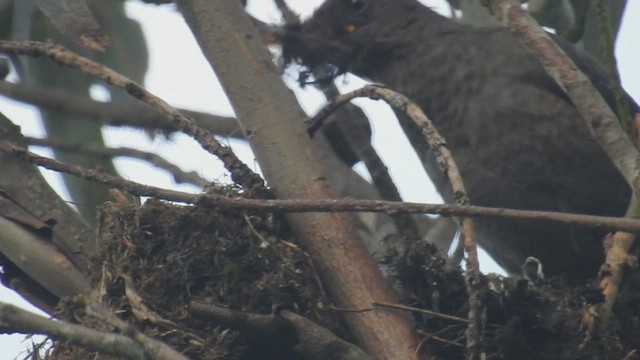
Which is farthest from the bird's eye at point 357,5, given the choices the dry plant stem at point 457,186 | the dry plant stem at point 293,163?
the dry plant stem at point 457,186

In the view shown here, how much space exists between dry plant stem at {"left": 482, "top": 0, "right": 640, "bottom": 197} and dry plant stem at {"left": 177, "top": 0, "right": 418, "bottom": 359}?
0.65 m

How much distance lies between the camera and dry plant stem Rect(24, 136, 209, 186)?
12.1 feet

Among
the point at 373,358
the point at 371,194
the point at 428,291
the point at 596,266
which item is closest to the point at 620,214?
the point at 596,266

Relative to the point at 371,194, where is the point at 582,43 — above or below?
above

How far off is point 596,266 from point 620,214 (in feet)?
0.63

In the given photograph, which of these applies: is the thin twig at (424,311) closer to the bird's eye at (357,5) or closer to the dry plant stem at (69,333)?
the dry plant stem at (69,333)

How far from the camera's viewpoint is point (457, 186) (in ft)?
10.2

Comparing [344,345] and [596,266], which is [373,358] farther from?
[596,266]

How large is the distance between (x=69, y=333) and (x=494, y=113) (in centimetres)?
214

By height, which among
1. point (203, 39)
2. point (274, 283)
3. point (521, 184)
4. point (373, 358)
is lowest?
point (373, 358)

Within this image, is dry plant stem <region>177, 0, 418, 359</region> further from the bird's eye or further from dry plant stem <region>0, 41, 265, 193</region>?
the bird's eye

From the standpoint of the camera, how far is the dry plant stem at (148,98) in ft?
11.1

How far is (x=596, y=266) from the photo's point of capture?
4.18 m

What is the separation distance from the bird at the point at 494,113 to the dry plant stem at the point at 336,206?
138 cm
